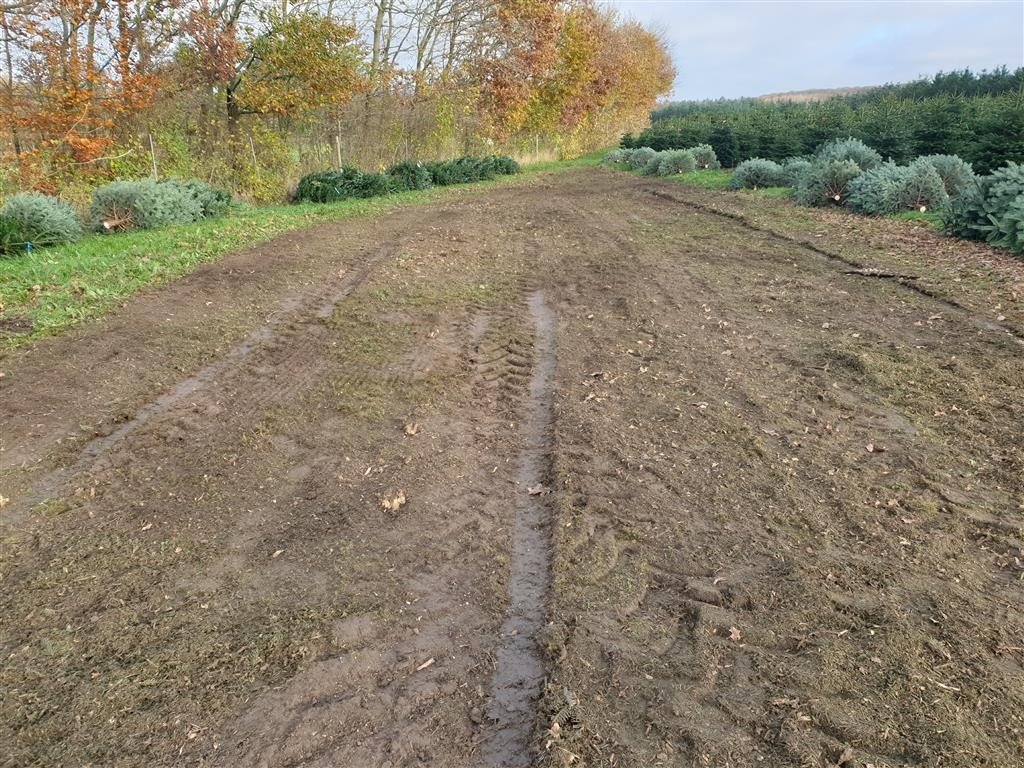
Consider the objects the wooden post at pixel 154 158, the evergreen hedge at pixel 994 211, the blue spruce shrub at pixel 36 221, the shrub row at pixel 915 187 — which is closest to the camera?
the evergreen hedge at pixel 994 211

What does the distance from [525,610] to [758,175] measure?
1620cm

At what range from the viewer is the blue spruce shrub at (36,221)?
997cm

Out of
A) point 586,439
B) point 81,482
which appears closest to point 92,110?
point 81,482

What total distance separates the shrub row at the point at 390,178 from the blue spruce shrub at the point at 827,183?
36.1 ft

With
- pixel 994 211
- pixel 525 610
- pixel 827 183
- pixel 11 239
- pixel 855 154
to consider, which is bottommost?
pixel 525 610

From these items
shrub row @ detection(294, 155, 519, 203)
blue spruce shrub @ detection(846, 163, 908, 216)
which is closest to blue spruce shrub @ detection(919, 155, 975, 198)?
blue spruce shrub @ detection(846, 163, 908, 216)

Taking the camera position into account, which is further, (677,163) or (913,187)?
(677,163)

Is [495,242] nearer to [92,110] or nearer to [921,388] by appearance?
[921,388]

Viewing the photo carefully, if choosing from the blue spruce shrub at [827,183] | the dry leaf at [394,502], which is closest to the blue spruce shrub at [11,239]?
the dry leaf at [394,502]

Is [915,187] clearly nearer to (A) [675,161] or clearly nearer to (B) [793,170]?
(B) [793,170]

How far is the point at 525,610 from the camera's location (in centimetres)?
296

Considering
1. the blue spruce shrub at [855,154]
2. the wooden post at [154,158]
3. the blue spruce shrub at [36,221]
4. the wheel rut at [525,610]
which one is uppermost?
the blue spruce shrub at [855,154]

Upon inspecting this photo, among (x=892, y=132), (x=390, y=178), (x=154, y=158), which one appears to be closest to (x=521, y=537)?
(x=154, y=158)

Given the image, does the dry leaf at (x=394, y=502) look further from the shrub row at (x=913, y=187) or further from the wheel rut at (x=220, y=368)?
the shrub row at (x=913, y=187)
